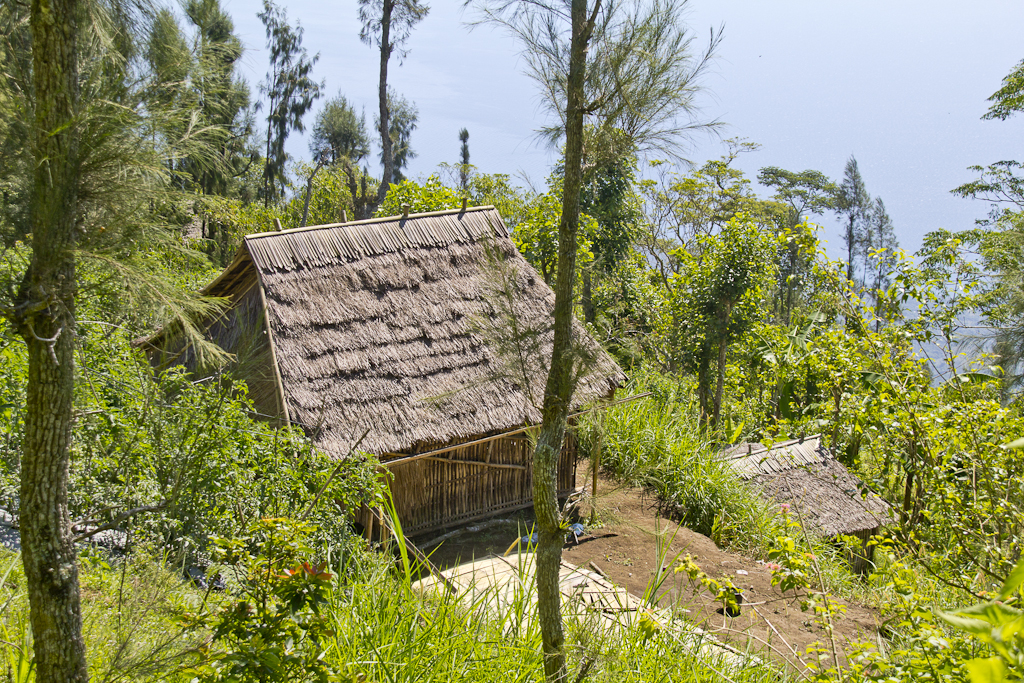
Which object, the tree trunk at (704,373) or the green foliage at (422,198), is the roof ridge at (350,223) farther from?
the tree trunk at (704,373)

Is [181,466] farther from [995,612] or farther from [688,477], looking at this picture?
[688,477]

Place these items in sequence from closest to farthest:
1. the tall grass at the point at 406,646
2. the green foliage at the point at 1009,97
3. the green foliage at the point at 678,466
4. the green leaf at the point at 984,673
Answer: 1. the green leaf at the point at 984,673
2. the tall grass at the point at 406,646
3. the green foliage at the point at 678,466
4. the green foliage at the point at 1009,97

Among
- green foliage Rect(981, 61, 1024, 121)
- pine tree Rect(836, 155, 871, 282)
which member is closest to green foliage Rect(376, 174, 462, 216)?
green foliage Rect(981, 61, 1024, 121)

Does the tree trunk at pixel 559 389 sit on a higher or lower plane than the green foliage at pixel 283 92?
lower

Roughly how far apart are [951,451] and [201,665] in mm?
5427

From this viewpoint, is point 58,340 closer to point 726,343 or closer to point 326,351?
point 326,351

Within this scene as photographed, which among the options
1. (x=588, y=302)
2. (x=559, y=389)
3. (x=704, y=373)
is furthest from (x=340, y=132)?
(x=559, y=389)

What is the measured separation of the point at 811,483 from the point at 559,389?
8.20 m

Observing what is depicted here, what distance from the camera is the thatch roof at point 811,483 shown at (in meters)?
9.48

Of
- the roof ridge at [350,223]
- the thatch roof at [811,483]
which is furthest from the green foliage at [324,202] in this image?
the thatch roof at [811,483]

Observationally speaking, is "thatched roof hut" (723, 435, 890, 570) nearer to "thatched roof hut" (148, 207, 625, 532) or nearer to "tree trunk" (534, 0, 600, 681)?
"thatched roof hut" (148, 207, 625, 532)

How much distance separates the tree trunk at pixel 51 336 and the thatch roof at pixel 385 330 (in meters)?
4.51

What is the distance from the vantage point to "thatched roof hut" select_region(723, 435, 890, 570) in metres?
9.48

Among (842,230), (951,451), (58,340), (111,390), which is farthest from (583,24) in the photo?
(842,230)
